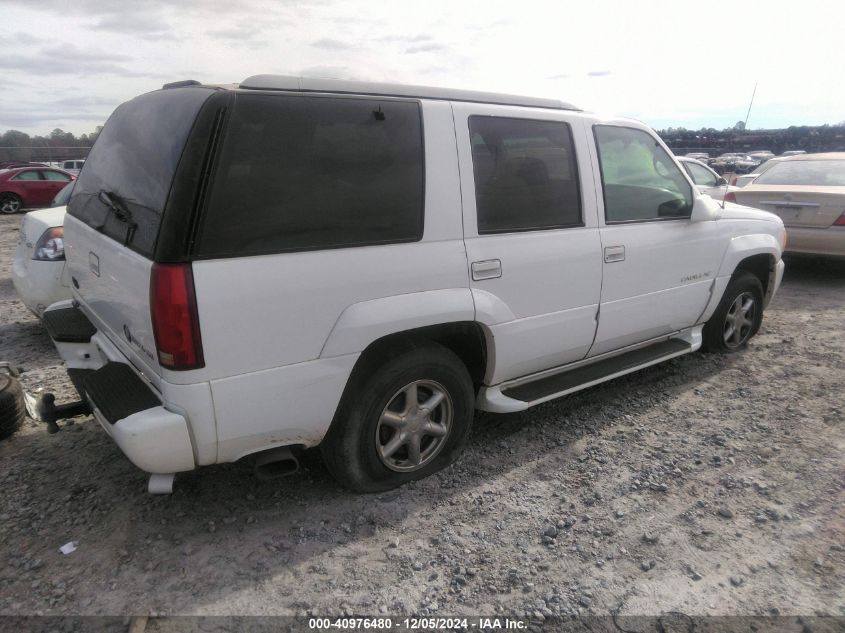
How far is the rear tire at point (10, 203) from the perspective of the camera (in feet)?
53.9

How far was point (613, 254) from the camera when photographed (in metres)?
3.51

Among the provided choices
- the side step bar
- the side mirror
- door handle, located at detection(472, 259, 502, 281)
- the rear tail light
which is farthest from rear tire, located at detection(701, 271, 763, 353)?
the rear tail light

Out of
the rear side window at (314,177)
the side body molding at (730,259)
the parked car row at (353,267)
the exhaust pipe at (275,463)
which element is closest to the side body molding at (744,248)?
the side body molding at (730,259)

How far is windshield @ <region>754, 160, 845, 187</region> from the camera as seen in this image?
7.64m

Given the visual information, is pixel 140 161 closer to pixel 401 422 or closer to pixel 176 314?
pixel 176 314

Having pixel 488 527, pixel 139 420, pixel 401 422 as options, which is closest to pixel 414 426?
pixel 401 422

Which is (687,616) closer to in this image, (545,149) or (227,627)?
(227,627)

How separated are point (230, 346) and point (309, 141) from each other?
89 centimetres

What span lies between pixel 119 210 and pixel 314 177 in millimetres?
901

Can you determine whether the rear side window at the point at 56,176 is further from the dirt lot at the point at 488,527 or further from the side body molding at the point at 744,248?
the side body molding at the point at 744,248

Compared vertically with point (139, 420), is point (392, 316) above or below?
above

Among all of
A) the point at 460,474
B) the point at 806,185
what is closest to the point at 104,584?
the point at 460,474

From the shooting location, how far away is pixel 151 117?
2617 mm

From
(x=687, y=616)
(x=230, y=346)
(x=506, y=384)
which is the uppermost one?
(x=230, y=346)
